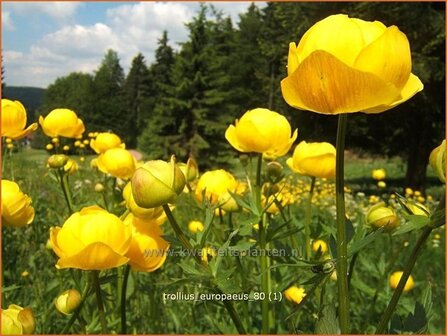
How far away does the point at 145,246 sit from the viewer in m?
0.79

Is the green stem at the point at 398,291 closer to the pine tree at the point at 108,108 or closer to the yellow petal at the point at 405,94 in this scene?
the yellow petal at the point at 405,94

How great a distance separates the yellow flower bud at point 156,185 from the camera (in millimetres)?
603

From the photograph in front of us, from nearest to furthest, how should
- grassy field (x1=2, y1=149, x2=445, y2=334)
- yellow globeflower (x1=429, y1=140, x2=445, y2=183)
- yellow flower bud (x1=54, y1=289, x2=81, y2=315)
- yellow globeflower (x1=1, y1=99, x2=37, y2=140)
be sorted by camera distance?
yellow globeflower (x1=429, y1=140, x2=445, y2=183) < yellow flower bud (x1=54, y1=289, x2=81, y2=315) < grassy field (x1=2, y1=149, x2=445, y2=334) < yellow globeflower (x1=1, y1=99, x2=37, y2=140)

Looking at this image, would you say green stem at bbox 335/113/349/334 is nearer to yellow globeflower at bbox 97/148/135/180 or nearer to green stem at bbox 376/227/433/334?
green stem at bbox 376/227/433/334

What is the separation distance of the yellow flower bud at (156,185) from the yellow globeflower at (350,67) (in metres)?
0.19

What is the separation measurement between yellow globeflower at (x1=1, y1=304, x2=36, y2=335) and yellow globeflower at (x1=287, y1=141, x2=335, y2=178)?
24.2 inches

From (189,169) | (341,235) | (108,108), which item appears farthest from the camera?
(108,108)

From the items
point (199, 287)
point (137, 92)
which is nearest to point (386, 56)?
point (199, 287)

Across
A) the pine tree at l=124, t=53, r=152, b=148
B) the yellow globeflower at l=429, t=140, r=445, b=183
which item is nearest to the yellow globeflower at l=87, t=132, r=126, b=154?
the yellow globeflower at l=429, t=140, r=445, b=183

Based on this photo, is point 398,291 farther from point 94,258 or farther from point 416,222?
point 94,258

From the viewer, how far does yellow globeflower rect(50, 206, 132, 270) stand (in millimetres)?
682

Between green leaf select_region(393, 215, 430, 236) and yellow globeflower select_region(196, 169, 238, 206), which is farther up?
green leaf select_region(393, 215, 430, 236)

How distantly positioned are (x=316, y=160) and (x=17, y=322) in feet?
2.13

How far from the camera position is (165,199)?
0.61 m
